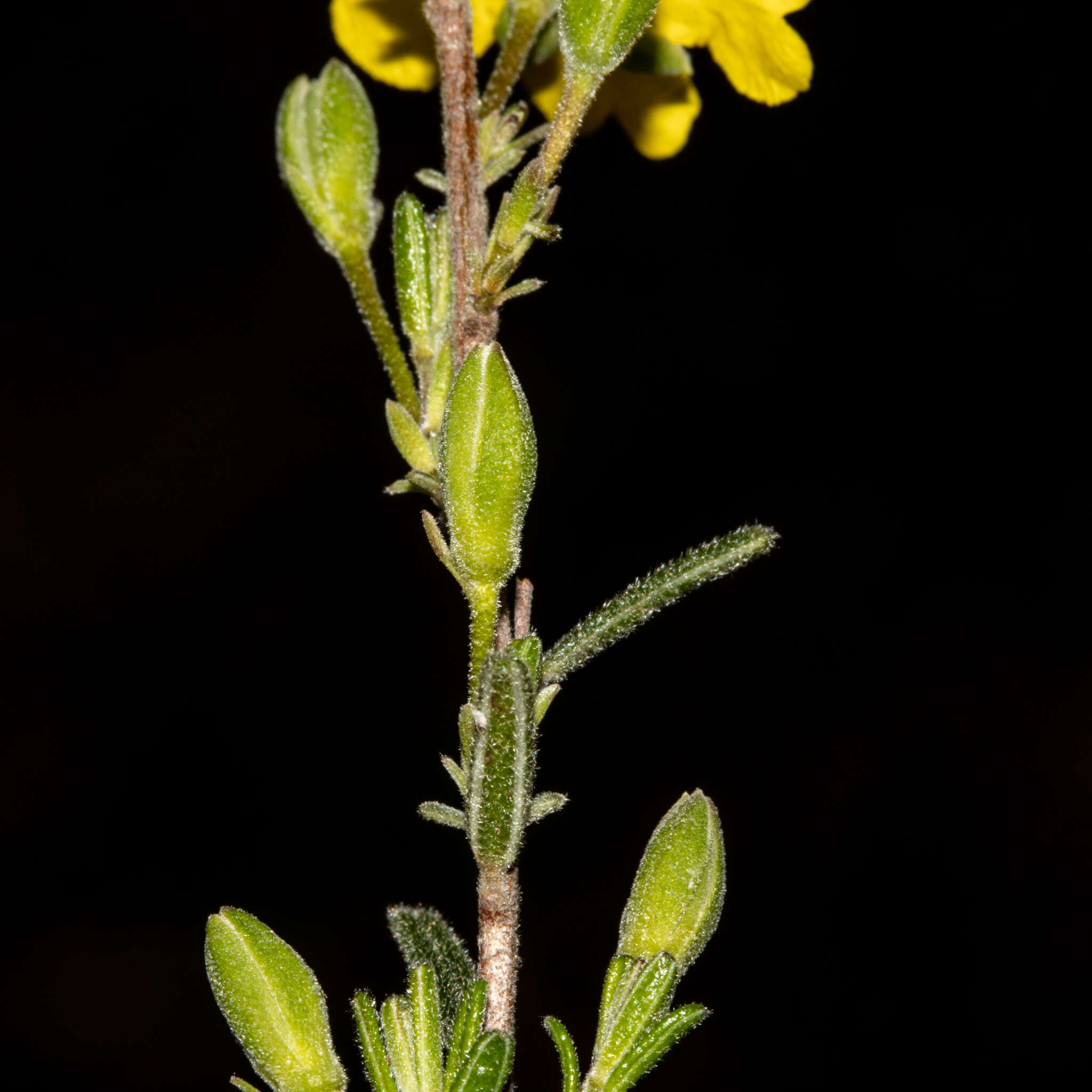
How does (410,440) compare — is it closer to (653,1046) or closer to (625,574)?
(653,1046)

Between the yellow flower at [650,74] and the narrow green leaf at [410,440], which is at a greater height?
the yellow flower at [650,74]

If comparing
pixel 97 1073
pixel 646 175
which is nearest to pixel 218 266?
pixel 646 175

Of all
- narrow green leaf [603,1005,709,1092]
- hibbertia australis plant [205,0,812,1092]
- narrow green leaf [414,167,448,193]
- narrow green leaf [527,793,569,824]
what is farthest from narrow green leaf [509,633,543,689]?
narrow green leaf [414,167,448,193]

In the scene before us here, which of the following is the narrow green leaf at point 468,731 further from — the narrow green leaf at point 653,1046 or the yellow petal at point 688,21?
the yellow petal at point 688,21

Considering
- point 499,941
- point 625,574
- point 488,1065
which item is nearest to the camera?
point 488,1065

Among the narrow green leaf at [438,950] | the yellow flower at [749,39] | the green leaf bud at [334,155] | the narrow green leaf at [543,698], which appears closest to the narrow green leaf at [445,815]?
the narrow green leaf at [543,698]

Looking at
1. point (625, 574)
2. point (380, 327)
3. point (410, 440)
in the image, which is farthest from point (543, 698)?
point (625, 574)
